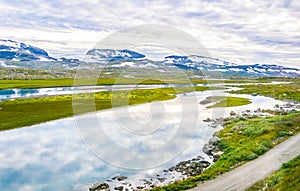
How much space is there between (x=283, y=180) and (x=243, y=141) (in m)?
17.1

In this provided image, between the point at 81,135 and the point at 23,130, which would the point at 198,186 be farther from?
the point at 23,130

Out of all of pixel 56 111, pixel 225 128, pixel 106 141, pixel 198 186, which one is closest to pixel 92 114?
pixel 56 111

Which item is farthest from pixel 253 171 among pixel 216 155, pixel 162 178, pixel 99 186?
pixel 99 186

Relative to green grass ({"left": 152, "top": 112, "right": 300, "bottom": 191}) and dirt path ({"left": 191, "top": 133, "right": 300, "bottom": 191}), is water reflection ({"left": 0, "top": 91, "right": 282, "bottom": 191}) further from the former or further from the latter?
dirt path ({"left": 191, "top": 133, "right": 300, "bottom": 191})

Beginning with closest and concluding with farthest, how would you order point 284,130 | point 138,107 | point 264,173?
point 264,173
point 284,130
point 138,107

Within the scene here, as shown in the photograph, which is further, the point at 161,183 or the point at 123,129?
the point at 123,129

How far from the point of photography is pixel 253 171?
95.2ft

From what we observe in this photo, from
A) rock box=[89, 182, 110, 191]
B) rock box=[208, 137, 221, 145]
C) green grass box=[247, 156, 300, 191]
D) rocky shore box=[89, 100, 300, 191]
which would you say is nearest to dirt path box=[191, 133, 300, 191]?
green grass box=[247, 156, 300, 191]

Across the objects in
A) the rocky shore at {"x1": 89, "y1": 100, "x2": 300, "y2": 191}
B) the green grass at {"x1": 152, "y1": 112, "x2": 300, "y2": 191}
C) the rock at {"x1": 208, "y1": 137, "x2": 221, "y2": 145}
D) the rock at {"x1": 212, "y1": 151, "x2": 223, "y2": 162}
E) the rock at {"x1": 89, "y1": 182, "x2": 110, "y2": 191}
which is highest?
the green grass at {"x1": 152, "y1": 112, "x2": 300, "y2": 191}

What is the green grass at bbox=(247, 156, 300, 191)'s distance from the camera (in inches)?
907

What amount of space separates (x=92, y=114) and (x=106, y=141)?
67.6 ft

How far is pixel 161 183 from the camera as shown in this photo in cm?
2862

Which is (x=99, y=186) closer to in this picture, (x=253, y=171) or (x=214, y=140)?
(x=253, y=171)

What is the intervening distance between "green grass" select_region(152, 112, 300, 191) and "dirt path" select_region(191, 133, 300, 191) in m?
0.89
